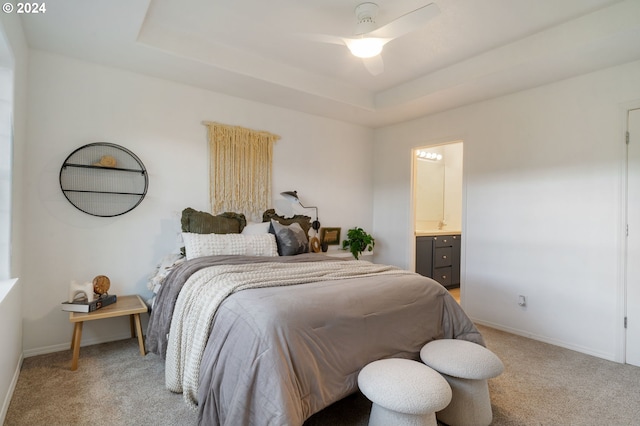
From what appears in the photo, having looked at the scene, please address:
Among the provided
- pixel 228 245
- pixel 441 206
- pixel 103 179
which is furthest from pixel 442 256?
pixel 103 179

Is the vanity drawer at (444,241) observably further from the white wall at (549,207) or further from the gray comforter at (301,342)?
the gray comforter at (301,342)

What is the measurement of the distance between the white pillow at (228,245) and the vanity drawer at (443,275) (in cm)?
277

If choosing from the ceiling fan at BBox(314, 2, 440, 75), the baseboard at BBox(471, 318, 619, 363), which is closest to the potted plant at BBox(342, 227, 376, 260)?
the baseboard at BBox(471, 318, 619, 363)

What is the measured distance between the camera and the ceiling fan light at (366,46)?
7.72 feet

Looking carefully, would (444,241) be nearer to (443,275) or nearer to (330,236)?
(443,275)

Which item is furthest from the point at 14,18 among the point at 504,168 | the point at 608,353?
the point at 608,353

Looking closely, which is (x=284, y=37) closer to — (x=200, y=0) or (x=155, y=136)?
(x=200, y=0)

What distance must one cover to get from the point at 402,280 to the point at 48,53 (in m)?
3.29

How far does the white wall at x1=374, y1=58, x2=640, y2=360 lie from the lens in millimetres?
2832

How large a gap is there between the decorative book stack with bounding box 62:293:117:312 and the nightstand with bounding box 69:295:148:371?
28mm

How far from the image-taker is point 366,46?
2.40 meters

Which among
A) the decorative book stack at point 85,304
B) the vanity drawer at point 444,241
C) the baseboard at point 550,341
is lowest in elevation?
the baseboard at point 550,341

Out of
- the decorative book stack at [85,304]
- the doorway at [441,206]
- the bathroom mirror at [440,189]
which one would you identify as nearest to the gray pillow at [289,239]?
the decorative book stack at [85,304]

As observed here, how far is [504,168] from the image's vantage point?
138 inches
